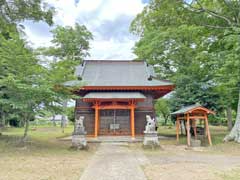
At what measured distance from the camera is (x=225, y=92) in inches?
609

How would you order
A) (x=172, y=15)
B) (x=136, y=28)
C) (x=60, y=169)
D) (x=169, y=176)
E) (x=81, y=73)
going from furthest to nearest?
(x=136, y=28), (x=81, y=73), (x=172, y=15), (x=60, y=169), (x=169, y=176)

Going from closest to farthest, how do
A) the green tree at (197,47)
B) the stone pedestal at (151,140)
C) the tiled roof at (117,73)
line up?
A: the stone pedestal at (151,140) < the green tree at (197,47) < the tiled roof at (117,73)

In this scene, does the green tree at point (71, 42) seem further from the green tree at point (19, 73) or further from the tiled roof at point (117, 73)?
the green tree at point (19, 73)

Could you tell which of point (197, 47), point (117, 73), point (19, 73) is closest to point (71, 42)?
point (117, 73)

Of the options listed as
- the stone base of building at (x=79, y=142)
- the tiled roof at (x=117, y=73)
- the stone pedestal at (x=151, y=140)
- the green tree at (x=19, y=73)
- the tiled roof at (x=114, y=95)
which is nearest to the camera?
the green tree at (x=19, y=73)

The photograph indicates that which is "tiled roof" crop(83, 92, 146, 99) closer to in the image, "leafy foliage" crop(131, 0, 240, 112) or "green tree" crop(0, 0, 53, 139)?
"leafy foliage" crop(131, 0, 240, 112)

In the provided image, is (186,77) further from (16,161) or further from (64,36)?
(64,36)

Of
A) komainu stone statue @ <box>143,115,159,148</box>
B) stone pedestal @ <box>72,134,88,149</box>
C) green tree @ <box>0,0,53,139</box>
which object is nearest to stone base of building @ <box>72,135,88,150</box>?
stone pedestal @ <box>72,134,88,149</box>

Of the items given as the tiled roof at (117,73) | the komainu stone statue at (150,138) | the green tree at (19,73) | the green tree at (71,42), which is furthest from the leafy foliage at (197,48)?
the green tree at (71,42)

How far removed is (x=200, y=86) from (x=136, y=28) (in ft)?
32.5

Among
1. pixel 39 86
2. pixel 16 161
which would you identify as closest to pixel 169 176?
pixel 16 161

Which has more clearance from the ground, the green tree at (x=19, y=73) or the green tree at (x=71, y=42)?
the green tree at (x=71, y=42)

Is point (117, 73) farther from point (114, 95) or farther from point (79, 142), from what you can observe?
point (79, 142)

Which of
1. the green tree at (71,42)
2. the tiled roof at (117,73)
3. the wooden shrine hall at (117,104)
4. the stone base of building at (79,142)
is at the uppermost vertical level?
the green tree at (71,42)
